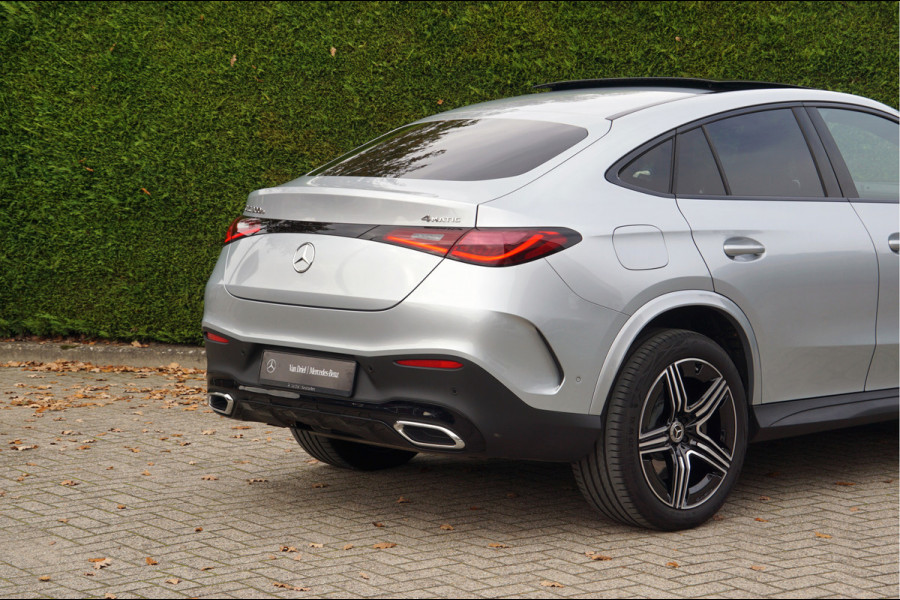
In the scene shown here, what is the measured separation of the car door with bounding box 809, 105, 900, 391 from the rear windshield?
154 centimetres

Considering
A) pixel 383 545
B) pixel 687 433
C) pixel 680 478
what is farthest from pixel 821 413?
pixel 383 545

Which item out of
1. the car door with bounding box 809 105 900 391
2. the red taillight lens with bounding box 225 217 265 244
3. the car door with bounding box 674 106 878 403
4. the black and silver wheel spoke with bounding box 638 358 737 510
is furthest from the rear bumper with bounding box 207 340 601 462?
the car door with bounding box 809 105 900 391

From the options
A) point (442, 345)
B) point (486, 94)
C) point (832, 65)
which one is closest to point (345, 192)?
point (442, 345)

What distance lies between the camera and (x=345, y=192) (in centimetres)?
467

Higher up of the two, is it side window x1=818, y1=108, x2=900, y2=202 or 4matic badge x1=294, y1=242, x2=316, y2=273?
side window x1=818, y1=108, x2=900, y2=202

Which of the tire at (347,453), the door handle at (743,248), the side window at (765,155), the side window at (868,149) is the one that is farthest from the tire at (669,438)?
the tire at (347,453)

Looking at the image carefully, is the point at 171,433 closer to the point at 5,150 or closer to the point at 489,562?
the point at 489,562

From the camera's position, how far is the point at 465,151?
196 inches

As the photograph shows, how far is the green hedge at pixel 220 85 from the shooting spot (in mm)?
9156

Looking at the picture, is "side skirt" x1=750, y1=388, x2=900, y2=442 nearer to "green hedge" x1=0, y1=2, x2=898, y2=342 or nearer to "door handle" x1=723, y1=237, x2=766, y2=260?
"door handle" x1=723, y1=237, x2=766, y2=260

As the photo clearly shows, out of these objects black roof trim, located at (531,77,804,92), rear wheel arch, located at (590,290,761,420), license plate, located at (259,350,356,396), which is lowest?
license plate, located at (259,350,356,396)

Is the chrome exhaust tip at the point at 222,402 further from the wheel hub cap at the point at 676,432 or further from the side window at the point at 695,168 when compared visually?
the side window at the point at 695,168

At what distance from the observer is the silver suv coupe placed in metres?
4.35

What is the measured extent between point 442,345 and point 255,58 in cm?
593
